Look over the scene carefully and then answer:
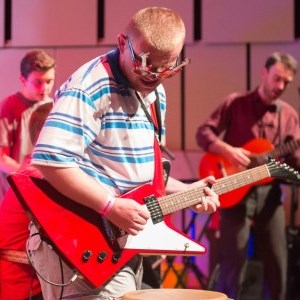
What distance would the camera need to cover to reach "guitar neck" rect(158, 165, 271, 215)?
2.80 meters

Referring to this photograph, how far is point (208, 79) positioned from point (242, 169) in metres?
1.87

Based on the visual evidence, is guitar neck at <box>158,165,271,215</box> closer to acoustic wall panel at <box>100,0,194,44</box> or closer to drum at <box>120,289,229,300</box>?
drum at <box>120,289,229,300</box>

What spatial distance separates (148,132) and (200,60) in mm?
4457

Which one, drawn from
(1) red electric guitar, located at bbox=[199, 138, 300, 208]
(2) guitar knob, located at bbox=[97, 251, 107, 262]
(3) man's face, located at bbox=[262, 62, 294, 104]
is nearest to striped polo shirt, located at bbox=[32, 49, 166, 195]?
(2) guitar knob, located at bbox=[97, 251, 107, 262]

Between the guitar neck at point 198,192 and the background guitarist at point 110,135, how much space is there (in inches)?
6.9

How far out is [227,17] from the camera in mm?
7000

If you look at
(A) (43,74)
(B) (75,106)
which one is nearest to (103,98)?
(B) (75,106)

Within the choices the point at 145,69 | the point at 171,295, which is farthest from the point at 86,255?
the point at 145,69

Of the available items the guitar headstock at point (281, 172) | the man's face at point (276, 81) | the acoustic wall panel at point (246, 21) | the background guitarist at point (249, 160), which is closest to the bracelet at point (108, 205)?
the guitar headstock at point (281, 172)

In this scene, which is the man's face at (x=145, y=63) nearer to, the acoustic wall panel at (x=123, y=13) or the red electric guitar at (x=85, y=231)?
the red electric guitar at (x=85, y=231)

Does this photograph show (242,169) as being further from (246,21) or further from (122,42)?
(122,42)

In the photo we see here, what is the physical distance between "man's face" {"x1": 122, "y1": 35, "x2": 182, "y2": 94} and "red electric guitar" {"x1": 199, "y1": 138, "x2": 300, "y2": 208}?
2.78 meters

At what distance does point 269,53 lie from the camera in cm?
698

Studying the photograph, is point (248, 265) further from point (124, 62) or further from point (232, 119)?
point (124, 62)
